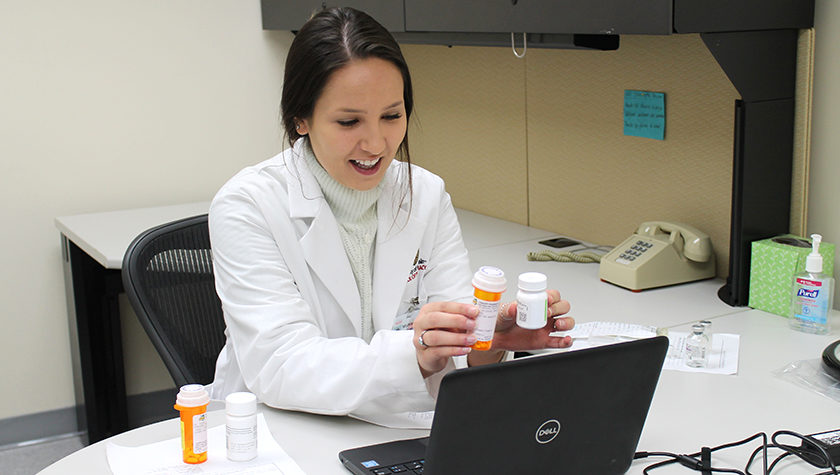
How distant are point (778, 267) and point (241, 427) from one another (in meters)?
1.14

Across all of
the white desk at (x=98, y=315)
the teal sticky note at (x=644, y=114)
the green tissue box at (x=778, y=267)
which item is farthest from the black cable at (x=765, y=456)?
the white desk at (x=98, y=315)

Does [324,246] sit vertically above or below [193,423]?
above

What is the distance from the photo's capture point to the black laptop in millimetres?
1011

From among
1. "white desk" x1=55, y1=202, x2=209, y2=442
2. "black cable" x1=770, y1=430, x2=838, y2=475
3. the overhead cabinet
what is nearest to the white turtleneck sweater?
the overhead cabinet

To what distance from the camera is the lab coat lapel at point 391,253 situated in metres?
1.54

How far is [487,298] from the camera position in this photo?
115cm

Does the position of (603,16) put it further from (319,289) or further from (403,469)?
(403,469)

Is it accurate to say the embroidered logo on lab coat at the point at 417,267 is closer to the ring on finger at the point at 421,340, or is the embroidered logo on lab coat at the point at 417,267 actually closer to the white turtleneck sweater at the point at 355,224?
the white turtleneck sweater at the point at 355,224

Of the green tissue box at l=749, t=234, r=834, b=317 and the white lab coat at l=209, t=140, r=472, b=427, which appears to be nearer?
the white lab coat at l=209, t=140, r=472, b=427

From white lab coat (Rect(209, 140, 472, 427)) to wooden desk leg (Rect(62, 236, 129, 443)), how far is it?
3.97ft

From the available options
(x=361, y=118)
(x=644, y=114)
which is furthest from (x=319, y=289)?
(x=644, y=114)

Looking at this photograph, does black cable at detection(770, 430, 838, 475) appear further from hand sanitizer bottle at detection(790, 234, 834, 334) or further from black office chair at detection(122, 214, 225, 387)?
black office chair at detection(122, 214, 225, 387)

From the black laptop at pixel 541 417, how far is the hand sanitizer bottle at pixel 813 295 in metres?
0.68

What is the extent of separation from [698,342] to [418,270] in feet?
1.64
